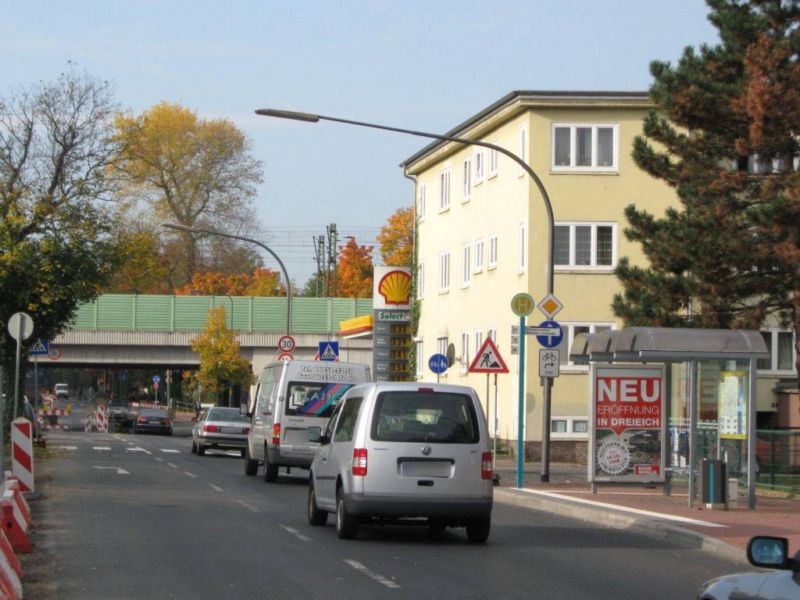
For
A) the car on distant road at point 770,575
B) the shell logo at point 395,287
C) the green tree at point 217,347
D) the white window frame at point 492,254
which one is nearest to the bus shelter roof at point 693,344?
the car on distant road at point 770,575

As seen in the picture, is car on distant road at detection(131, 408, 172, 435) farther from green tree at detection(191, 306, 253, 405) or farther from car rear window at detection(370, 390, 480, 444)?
car rear window at detection(370, 390, 480, 444)

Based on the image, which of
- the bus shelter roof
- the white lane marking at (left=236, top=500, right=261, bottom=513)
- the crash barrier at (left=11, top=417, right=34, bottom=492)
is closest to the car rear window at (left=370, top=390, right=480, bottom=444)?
the white lane marking at (left=236, top=500, right=261, bottom=513)

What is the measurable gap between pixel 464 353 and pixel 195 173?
3344cm

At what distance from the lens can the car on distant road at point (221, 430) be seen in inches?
1617

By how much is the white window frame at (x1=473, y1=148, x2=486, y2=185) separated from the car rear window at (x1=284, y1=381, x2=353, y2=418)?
21399mm

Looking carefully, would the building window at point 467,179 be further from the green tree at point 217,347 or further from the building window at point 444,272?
the green tree at point 217,347

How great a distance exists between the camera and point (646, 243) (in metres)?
29.8

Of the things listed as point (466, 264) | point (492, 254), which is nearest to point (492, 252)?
point (492, 254)

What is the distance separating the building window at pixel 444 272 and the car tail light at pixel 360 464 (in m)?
37.5

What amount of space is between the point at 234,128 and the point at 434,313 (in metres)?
29.7

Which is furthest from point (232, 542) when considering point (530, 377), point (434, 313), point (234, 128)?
point (234, 128)

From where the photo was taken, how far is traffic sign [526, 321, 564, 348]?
25906mm

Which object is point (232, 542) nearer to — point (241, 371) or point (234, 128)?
point (241, 371)

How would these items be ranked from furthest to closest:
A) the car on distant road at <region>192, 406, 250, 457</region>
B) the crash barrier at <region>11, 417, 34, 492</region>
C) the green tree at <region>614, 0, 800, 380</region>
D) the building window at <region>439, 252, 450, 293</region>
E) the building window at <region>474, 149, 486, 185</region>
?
the building window at <region>439, 252, 450, 293</region>
the building window at <region>474, 149, 486, 185</region>
the car on distant road at <region>192, 406, 250, 457</region>
the green tree at <region>614, 0, 800, 380</region>
the crash barrier at <region>11, 417, 34, 492</region>
